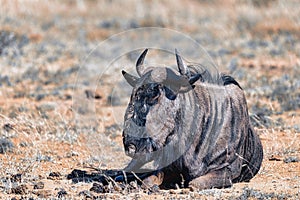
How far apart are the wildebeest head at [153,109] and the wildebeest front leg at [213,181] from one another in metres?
0.62

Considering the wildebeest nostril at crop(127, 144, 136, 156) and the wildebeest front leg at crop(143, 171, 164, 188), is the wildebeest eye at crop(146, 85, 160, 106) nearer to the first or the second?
the wildebeest nostril at crop(127, 144, 136, 156)

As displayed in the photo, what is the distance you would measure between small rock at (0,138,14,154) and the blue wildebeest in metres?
2.43

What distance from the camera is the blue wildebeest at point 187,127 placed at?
6883 millimetres

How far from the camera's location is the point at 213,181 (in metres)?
7.50

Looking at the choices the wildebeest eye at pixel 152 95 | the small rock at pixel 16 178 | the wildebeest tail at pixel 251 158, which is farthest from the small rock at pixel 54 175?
the wildebeest tail at pixel 251 158

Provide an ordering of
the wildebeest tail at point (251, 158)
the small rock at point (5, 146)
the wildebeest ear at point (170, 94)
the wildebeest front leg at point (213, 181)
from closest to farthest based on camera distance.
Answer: the wildebeest ear at point (170, 94) < the wildebeest front leg at point (213, 181) < the wildebeest tail at point (251, 158) < the small rock at point (5, 146)

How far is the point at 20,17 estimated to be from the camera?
23469 mm

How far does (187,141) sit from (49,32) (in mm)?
15748

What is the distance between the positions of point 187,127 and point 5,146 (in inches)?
127

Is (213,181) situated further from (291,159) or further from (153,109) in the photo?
(291,159)

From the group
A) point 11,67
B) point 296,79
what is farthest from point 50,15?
point 296,79

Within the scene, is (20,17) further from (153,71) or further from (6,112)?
(153,71)

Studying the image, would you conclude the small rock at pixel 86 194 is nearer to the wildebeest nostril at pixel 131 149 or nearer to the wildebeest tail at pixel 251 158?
the wildebeest nostril at pixel 131 149

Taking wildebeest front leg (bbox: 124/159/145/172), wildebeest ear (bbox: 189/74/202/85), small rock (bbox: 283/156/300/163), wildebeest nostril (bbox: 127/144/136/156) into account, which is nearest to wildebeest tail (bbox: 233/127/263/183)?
small rock (bbox: 283/156/300/163)
